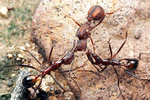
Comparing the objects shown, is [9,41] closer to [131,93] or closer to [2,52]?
[2,52]

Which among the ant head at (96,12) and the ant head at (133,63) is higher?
the ant head at (96,12)

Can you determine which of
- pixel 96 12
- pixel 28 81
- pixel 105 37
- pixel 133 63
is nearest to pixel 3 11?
pixel 28 81

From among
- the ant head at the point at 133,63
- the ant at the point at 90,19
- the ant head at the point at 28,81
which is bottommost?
the ant head at the point at 133,63

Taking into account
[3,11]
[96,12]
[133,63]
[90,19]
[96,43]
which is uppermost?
[3,11]

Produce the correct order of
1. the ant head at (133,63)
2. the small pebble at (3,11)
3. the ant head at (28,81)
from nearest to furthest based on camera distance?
the ant head at (28,81), the ant head at (133,63), the small pebble at (3,11)

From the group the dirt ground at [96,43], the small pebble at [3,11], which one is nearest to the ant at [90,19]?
the dirt ground at [96,43]

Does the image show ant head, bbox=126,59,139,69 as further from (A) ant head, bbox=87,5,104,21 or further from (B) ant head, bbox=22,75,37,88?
(B) ant head, bbox=22,75,37,88

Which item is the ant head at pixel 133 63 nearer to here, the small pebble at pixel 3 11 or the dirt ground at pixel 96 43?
the dirt ground at pixel 96 43

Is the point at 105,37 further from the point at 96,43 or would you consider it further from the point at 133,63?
the point at 133,63

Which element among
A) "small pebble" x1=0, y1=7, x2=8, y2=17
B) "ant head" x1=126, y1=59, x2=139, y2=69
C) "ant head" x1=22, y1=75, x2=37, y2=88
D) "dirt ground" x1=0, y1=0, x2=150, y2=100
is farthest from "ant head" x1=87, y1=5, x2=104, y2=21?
"small pebble" x1=0, y1=7, x2=8, y2=17

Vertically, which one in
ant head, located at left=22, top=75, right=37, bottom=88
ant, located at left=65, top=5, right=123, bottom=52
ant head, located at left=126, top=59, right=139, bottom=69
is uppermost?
ant, located at left=65, top=5, right=123, bottom=52

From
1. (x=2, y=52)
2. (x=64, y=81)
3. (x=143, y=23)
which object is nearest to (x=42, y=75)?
(x=64, y=81)
